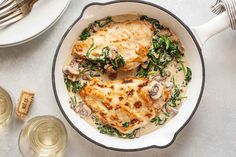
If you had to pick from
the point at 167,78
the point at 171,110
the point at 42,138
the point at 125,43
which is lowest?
the point at 42,138

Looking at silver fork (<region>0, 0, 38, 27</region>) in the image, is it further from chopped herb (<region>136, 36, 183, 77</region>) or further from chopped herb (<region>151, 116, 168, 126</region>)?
chopped herb (<region>151, 116, 168, 126</region>)

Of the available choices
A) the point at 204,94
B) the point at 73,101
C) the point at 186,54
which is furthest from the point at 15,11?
the point at 204,94

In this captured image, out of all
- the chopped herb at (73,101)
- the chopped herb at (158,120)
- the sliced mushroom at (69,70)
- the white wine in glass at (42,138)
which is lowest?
the white wine in glass at (42,138)

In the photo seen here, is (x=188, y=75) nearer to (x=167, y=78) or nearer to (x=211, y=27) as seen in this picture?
(x=167, y=78)

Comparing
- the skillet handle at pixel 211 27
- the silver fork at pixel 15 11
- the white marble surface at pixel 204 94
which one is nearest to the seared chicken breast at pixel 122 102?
the white marble surface at pixel 204 94

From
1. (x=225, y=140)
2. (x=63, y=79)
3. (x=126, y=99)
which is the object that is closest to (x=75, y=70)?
(x=63, y=79)

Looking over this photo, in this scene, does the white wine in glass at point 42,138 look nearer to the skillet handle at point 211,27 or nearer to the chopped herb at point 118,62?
the chopped herb at point 118,62
